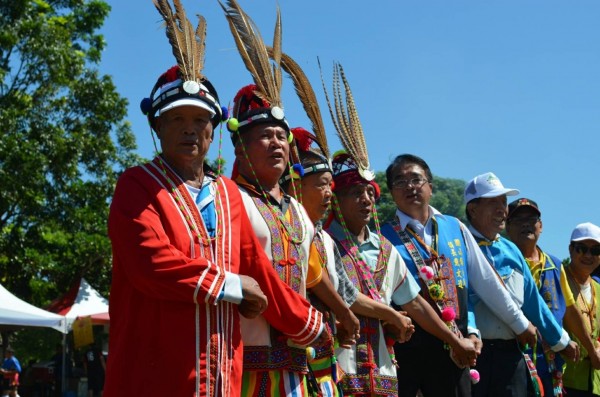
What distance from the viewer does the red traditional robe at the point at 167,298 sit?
316 cm

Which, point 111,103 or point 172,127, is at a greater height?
point 111,103

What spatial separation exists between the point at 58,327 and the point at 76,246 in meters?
4.78

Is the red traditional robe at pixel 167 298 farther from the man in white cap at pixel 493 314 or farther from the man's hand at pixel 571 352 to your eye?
the man's hand at pixel 571 352

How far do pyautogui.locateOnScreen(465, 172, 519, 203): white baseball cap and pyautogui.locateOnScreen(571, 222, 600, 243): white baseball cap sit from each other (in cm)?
180

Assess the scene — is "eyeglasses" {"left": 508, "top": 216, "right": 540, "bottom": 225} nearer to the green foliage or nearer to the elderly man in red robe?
the elderly man in red robe

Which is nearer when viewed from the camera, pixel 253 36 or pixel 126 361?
pixel 126 361

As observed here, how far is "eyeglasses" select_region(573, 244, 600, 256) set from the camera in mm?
8234

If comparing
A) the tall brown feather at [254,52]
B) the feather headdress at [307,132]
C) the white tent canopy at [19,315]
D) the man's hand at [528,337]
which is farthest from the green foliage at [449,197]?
the tall brown feather at [254,52]

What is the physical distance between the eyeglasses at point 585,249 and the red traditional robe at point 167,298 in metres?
5.65

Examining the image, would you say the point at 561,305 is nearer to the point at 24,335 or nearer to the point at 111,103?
the point at 111,103

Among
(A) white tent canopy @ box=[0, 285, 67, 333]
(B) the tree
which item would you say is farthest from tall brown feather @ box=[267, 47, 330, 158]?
(B) the tree

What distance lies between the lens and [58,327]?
14.9 meters

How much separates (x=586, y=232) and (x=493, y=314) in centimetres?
244

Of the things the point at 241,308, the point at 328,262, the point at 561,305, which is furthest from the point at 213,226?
the point at 561,305
